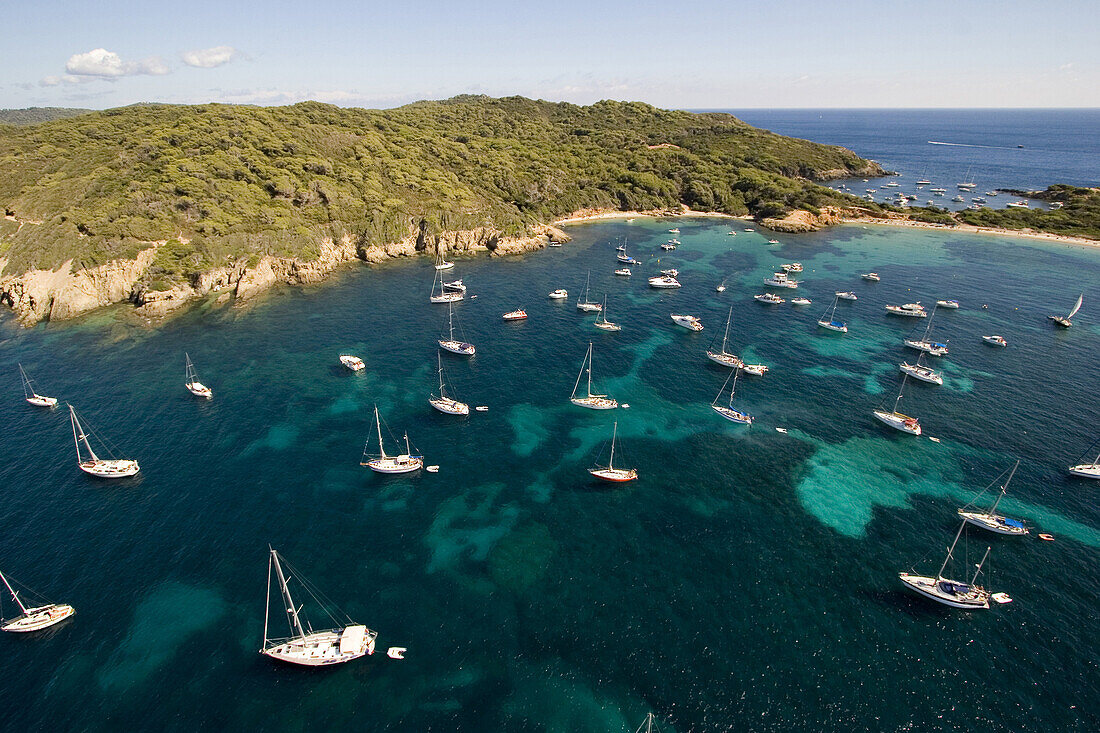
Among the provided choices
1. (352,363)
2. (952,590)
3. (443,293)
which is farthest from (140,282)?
(952,590)

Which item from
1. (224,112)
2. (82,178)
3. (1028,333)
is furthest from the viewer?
(224,112)

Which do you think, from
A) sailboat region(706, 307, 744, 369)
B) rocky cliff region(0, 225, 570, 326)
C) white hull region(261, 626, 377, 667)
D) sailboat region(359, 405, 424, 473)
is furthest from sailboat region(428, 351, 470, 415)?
rocky cliff region(0, 225, 570, 326)

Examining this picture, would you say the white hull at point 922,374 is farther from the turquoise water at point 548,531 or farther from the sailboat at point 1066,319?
the sailboat at point 1066,319

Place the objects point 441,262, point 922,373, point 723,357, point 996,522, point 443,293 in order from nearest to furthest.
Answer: point 996,522 < point 922,373 < point 723,357 < point 443,293 < point 441,262

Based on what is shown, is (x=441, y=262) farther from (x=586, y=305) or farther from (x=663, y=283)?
(x=663, y=283)

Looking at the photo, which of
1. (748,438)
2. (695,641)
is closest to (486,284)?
(748,438)

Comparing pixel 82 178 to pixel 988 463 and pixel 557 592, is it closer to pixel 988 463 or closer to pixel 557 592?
pixel 557 592
